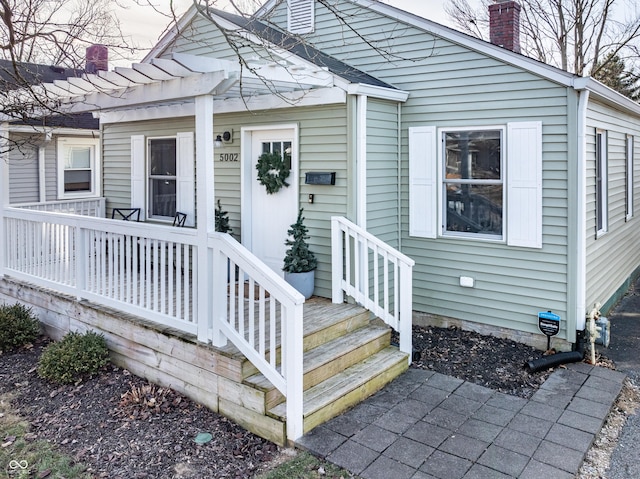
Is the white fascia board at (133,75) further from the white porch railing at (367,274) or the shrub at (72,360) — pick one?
the shrub at (72,360)

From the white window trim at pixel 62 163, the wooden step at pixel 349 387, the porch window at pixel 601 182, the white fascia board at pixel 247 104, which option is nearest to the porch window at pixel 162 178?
the white fascia board at pixel 247 104

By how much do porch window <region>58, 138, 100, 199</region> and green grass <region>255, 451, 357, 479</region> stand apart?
11.0 meters

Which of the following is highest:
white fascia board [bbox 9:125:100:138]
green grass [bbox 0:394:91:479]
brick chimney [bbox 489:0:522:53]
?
brick chimney [bbox 489:0:522:53]

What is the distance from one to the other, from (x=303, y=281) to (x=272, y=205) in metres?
Answer: 1.29

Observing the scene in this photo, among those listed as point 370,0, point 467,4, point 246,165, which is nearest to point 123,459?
point 246,165

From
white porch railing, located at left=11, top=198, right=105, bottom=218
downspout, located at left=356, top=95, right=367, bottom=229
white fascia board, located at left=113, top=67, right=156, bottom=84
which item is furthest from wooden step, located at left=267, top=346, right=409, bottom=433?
white porch railing, located at left=11, top=198, right=105, bottom=218

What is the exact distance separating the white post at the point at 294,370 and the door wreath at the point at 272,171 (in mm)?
3051

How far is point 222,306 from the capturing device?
4.51m

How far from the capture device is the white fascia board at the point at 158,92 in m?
4.29

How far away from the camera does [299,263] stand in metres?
6.18

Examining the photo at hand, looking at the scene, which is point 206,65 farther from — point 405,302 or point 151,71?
point 405,302

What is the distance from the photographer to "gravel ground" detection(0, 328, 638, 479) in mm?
3770

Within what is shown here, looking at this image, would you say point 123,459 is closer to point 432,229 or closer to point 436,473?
point 436,473

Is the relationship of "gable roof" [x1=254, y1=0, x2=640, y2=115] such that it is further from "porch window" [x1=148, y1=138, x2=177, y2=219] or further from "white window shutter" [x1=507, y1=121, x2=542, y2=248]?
"porch window" [x1=148, y1=138, x2=177, y2=219]
